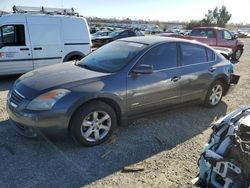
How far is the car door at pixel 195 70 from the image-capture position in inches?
205

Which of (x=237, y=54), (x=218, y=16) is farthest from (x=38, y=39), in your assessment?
(x=218, y=16)

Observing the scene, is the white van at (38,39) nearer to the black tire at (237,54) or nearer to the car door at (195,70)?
the car door at (195,70)

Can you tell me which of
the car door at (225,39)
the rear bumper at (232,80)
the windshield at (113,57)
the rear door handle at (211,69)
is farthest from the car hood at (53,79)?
the car door at (225,39)

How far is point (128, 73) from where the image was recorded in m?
4.41

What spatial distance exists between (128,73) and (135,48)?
61cm

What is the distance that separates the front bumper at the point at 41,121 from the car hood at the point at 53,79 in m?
0.27

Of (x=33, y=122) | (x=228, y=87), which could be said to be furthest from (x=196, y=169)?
(x=228, y=87)

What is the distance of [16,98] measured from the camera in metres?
4.11

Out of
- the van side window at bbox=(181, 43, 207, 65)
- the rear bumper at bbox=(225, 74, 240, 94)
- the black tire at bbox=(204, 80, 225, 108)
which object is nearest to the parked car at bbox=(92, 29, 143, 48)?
the rear bumper at bbox=(225, 74, 240, 94)

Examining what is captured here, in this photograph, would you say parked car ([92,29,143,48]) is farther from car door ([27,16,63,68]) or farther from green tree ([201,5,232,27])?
green tree ([201,5,232,27])

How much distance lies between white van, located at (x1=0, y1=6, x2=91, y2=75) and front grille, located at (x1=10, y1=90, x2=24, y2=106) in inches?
162

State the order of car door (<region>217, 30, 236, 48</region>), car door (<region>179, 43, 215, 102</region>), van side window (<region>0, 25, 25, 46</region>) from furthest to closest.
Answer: car door (<region>217, 30, 236, 48</region>)
van side window (<region>0, 25, 25, 46</region>)
car door (<region>179, 43, 215, 102</region>)

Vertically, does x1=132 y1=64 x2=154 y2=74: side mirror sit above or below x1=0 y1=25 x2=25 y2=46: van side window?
below

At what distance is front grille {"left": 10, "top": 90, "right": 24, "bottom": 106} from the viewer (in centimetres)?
400
